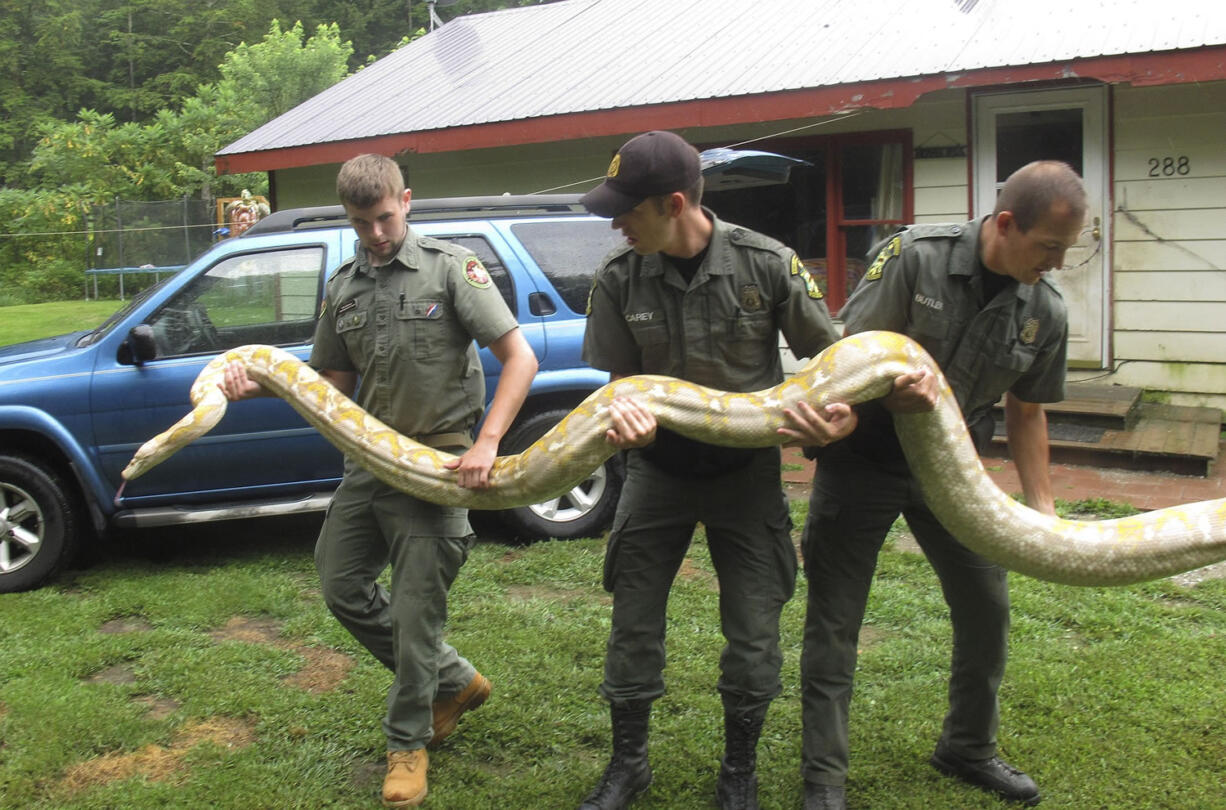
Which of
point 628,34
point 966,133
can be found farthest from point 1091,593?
point 628,34

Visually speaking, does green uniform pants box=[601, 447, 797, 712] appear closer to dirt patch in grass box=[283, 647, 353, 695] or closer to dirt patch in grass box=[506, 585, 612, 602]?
dirt patch in grass box=[283, 647, 353, 695]

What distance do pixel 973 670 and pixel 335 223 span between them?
5131mm

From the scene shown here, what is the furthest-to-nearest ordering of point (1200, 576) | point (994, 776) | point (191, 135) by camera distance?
point (191, 135) < point (1200, 576) < point (994, 776)

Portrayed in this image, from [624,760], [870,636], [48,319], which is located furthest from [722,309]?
[48,319]

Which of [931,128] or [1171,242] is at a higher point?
[931,128]

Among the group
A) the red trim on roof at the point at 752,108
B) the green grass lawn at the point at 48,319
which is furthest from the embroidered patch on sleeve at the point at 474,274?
the green grass lawn at the point at 48,319

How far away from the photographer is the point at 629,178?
10.8 feet

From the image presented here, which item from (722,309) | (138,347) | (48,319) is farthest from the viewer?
(48,319)

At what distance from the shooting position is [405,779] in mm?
3758

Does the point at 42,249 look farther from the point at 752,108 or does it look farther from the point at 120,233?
the point at 752,108

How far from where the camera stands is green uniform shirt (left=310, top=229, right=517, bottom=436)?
3.81m

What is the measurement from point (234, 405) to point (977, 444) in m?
4.50

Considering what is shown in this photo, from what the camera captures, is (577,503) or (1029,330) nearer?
(1029,330)

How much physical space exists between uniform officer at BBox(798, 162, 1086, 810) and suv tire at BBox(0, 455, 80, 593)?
15.6 ft
